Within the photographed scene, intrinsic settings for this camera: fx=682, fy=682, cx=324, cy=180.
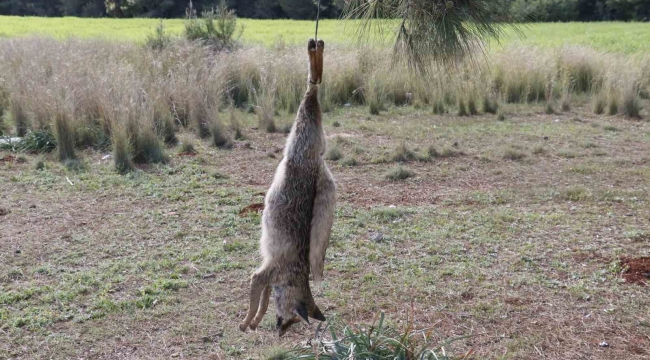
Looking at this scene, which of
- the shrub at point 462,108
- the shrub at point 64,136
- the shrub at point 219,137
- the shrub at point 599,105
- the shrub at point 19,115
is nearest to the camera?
the shrub at point 64,136

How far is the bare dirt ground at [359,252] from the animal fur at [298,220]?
2038 mm

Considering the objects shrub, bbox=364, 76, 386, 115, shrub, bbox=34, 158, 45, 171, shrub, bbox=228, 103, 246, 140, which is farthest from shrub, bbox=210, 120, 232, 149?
shrub, bbox=364, 76, 386, 115

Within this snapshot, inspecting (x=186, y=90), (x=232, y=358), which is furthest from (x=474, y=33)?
(x=186, y=90)

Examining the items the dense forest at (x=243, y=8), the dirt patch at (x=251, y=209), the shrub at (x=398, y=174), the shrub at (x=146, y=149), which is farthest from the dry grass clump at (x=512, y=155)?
the dense forest at (x=243, y=8)

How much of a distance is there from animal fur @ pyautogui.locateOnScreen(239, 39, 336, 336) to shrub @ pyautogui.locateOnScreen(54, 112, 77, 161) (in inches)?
310

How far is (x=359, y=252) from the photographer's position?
6500mm

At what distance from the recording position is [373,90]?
541 inches

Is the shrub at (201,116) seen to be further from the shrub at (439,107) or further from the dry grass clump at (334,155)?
the shrub at (439,107)

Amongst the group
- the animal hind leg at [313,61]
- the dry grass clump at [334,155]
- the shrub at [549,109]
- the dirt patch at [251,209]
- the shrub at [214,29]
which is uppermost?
the animal hind leg at [313,61]

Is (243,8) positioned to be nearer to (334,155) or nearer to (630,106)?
(630,106)

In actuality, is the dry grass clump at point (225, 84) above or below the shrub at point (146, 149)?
above

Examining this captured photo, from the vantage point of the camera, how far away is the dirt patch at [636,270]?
5848mm

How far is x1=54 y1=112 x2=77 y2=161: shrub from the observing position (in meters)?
9.84

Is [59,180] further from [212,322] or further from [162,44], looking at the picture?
[162,44]
